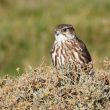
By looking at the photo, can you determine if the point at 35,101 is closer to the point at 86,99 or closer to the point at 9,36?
the point at 86,99

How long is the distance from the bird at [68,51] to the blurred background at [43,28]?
4.73 metres

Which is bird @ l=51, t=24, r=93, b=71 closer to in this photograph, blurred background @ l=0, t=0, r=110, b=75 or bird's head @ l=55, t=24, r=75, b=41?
bird's head @ l=55, t=24, r=75, b=41

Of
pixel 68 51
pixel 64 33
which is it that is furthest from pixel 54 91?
pixel 64 33

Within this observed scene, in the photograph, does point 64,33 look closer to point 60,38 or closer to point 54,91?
point 60,38

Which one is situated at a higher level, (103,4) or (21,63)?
(103,4)

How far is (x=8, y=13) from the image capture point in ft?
65.8

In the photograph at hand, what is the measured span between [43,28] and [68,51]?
793 centimetres

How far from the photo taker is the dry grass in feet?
24.7

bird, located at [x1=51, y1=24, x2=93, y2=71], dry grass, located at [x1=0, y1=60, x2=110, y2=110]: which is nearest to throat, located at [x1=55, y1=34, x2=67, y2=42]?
bird, located at [x1=51, y1=24, x2=93, y2=71]

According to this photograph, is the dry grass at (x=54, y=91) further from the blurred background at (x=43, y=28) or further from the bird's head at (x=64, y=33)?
the blurred background at (x=43, y=28)

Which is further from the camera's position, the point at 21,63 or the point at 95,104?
the point at 21,63

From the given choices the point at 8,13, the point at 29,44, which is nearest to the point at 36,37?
the point at 29,44

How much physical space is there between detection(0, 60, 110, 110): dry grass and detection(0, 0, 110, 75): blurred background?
21.5 ft

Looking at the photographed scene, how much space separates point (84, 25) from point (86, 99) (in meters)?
9.93
